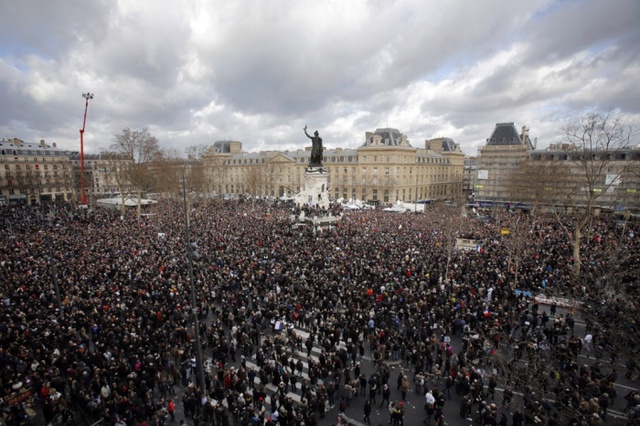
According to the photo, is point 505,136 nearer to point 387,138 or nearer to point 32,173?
point 387,138

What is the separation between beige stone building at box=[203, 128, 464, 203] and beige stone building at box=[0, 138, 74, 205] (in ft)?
119

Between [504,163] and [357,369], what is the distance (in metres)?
60.9

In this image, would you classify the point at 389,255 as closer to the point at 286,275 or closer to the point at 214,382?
the point at 286,275

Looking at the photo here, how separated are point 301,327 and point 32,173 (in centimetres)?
8945

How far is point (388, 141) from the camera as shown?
72562 millimetres

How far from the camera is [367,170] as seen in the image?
7356cm

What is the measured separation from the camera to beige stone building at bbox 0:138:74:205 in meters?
72.9

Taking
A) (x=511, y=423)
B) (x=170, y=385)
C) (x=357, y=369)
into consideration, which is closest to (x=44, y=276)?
(x=170, y=385)

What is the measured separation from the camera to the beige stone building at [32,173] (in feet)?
239

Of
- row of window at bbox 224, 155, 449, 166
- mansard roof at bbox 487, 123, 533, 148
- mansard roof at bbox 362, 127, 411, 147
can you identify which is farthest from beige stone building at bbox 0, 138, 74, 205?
mansard roof at bbox 487, 123, 533, 148

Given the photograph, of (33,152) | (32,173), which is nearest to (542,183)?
(32,173)

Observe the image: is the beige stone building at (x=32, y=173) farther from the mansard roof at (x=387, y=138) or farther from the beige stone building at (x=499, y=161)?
the beige stone building at (x=499, y=161)

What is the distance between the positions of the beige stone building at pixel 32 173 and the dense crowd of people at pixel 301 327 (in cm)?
5827

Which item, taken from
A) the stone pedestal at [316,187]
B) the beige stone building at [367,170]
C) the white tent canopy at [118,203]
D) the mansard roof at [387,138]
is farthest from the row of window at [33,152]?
the mansard roof at [387,138]
